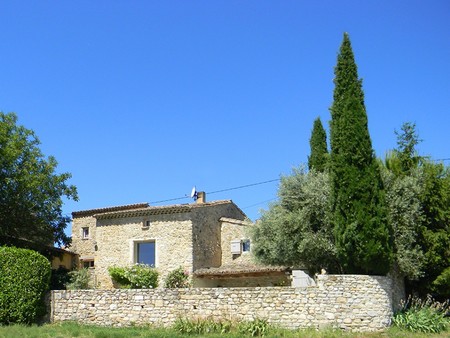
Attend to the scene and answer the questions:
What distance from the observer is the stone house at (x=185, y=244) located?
29516 mm

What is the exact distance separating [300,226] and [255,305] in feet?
14.9

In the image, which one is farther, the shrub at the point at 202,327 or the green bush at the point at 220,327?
the shrub at the point at 202,327

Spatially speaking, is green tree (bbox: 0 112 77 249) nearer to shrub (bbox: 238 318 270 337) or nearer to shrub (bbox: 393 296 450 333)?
shrub (bbox: 238 318 270 337)

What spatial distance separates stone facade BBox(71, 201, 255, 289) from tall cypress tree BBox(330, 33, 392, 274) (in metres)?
13.0

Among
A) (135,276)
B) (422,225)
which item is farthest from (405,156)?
(135,276)

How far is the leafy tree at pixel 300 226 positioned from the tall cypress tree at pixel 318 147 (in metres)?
2.54

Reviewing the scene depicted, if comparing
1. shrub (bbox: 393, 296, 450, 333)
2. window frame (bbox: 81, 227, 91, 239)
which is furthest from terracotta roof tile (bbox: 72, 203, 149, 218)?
shrub (bbox: 393, 296, 450, 333)

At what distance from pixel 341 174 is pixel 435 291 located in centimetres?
669

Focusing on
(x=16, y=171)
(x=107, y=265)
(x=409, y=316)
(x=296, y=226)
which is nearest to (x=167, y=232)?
(x=107, y=265)

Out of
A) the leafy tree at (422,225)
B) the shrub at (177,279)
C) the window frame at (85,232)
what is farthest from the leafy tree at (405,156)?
the window frame at (85,232)

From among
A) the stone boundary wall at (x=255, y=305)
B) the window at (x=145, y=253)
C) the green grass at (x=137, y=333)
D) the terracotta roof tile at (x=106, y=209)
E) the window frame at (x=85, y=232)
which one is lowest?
the green grass at (x=137, y=333)

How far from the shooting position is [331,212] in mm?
19219

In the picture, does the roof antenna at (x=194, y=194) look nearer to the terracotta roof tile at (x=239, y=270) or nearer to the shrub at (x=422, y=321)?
the terracotta roof tile at (x=239, y=270)

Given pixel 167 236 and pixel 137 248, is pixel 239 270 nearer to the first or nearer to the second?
pixel 167 236
